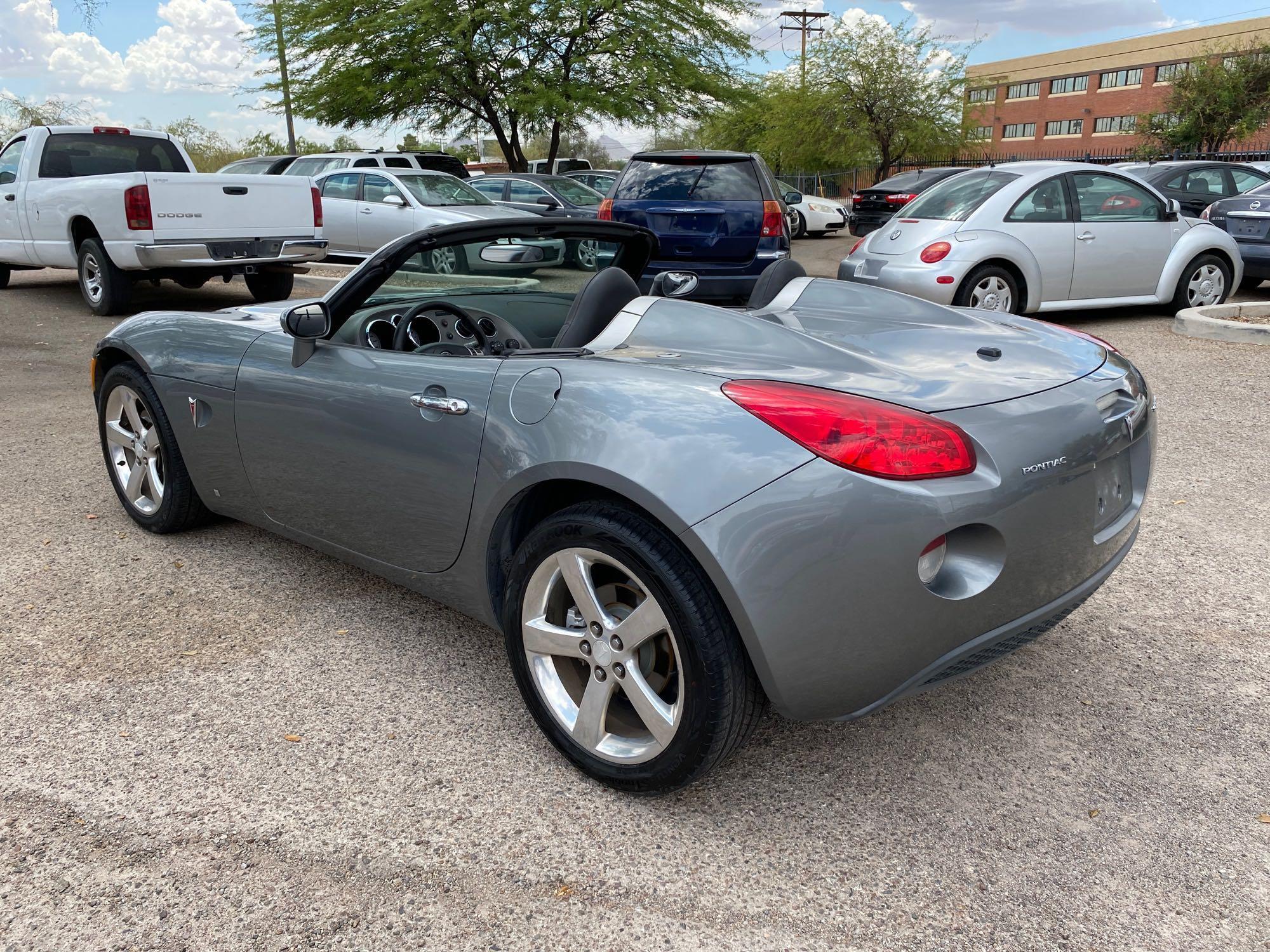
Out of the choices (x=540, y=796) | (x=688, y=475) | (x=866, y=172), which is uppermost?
(x=866, y=172)

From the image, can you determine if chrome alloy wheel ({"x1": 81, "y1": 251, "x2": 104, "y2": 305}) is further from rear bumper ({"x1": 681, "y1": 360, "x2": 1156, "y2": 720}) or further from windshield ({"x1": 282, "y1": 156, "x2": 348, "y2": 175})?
rear bumper ({"x1": 681, "y1": 360, "x2": 1156, "y2": 720})

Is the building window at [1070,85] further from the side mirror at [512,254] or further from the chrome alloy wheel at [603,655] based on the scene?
the chrome alloy wheel at [603,655]

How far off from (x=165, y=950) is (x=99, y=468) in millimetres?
3957

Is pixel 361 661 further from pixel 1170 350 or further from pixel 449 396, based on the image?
pixel 1170 350

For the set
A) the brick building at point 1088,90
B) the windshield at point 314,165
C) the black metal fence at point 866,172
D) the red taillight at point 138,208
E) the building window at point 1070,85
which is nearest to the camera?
the red taillight at point 138,208

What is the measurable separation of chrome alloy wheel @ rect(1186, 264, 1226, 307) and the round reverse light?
29.9 feet

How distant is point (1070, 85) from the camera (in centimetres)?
6819

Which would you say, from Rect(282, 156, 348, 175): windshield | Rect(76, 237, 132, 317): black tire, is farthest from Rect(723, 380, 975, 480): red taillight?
Rect(282, 156, 348, 175): windshield

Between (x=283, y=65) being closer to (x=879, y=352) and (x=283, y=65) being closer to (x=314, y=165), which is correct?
(x=314, y=165)

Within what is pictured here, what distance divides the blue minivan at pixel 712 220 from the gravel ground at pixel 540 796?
19.0 feet

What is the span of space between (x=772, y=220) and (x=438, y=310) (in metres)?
6.54

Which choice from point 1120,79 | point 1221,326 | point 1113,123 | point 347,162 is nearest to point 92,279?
point 347,162

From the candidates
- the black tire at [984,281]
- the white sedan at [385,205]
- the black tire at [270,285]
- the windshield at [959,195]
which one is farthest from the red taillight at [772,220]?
the black tire at [270,285]

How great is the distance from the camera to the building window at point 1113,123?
63375 millimetres
